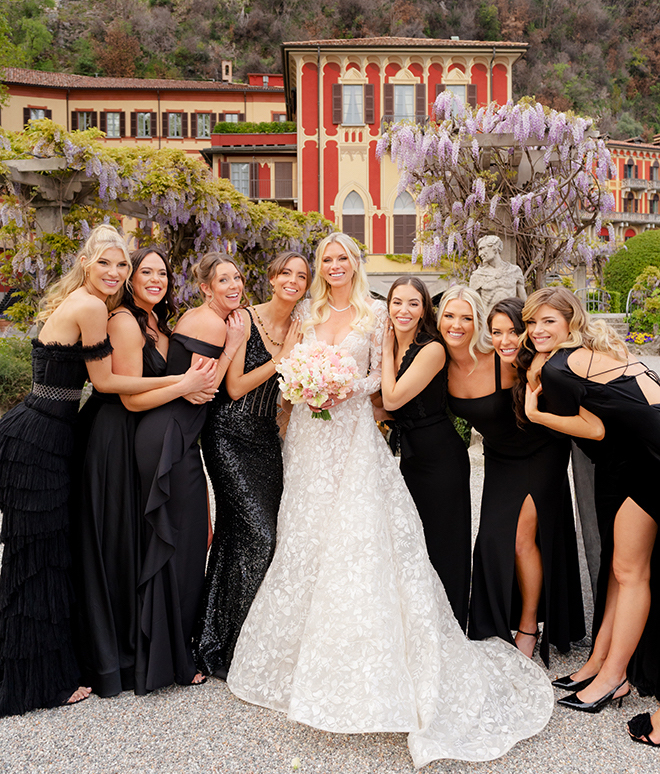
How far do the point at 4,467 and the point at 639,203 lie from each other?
167ft

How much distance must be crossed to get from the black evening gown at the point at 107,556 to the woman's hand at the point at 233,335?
0.65 metres

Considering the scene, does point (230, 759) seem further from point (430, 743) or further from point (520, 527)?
point (520, 527)

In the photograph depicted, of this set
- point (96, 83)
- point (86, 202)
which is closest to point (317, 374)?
point (86, 202)

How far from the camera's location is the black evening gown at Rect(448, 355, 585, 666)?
3.25m

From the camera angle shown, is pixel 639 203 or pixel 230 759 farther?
pixel 639 203

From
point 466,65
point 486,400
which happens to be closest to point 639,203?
point 466,65

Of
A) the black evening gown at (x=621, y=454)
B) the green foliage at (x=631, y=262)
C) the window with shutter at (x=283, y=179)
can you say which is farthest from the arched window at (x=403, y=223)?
the black evening gown at (x=621, y=454)

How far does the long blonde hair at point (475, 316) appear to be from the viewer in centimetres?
320

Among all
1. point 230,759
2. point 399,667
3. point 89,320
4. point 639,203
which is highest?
point 639,203

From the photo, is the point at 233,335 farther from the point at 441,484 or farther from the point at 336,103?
the point at 336,103

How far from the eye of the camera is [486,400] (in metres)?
3.25

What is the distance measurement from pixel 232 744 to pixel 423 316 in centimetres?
220

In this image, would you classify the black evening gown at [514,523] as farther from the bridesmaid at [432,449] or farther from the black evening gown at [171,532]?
the black evening gown at [171,532]

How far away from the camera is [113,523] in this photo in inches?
120
